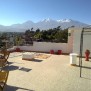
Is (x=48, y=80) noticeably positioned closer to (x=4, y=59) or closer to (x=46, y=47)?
(x=4, y=59)

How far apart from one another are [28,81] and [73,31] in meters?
9.68

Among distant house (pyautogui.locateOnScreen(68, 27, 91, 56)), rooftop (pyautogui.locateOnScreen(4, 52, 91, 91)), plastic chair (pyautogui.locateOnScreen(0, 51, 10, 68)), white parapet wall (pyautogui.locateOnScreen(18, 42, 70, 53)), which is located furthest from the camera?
white parapet wall (pyautogui.locateOnScreen(18, 42, 70, 53))

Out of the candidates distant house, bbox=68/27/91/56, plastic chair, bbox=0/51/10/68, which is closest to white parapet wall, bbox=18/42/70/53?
distant house, bbox=68/27/91/56

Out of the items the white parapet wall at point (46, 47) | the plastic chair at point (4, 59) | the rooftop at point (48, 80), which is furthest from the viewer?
the white parapet wall at point (46, 47)

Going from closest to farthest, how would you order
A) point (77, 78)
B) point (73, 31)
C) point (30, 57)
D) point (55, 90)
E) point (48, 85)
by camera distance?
point (55, 90) → point (48, 85) → point (77, 78) → point (30, 57) → point (73, 31)

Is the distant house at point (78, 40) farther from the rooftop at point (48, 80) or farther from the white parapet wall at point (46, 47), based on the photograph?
the rooftop at point (48, 80)

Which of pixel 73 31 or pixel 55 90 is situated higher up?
pixel 73 31

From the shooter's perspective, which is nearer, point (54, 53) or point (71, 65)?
point (71, 65)

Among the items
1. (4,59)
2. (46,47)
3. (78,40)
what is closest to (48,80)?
(4,59)

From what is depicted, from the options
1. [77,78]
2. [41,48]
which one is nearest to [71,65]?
[77,78]

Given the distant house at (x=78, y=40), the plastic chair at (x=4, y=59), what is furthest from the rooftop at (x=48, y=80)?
the distant house at (x=78, y=40)

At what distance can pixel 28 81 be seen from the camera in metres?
8.85

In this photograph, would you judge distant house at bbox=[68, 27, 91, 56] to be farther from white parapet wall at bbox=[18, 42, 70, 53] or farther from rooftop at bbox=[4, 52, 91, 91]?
rooftop at bbox=[4, 52, 91, 91]

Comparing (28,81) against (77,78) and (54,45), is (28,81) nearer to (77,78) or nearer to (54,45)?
(77,78)
